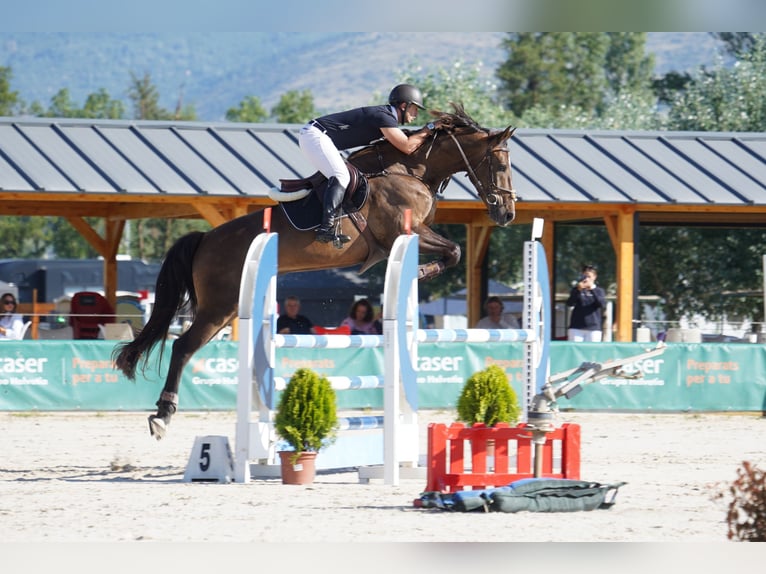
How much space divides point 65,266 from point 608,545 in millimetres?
31229

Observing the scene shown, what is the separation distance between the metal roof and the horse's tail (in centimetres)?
618

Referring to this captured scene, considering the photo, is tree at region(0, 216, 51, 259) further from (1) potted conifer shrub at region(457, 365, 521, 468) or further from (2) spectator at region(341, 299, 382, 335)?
(1) potted conifer shrub at region(457, 365, 521, 468)

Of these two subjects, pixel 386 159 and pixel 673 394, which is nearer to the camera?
pixel 386 159

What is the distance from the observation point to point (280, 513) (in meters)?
6.04

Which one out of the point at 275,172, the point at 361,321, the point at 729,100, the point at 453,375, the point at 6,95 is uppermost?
the point at 6,95

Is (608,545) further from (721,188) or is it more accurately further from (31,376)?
(721,188)

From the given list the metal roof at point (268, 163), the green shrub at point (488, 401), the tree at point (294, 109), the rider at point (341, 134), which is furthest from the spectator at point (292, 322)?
the tree at point (294, 109)

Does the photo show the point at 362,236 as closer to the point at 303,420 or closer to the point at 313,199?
the point at 313,199

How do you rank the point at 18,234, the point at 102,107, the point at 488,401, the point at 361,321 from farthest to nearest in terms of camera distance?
the point at 102,107 < the point at 18,234 < the point at 361,321 < the point at 488,401

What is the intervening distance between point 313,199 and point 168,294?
1.29 m

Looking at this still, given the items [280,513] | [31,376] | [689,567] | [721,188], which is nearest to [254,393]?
[280,513]

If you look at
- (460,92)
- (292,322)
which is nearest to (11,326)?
(292,322)

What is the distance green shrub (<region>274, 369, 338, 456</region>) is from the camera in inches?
285

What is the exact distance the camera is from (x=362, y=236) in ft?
26.7
